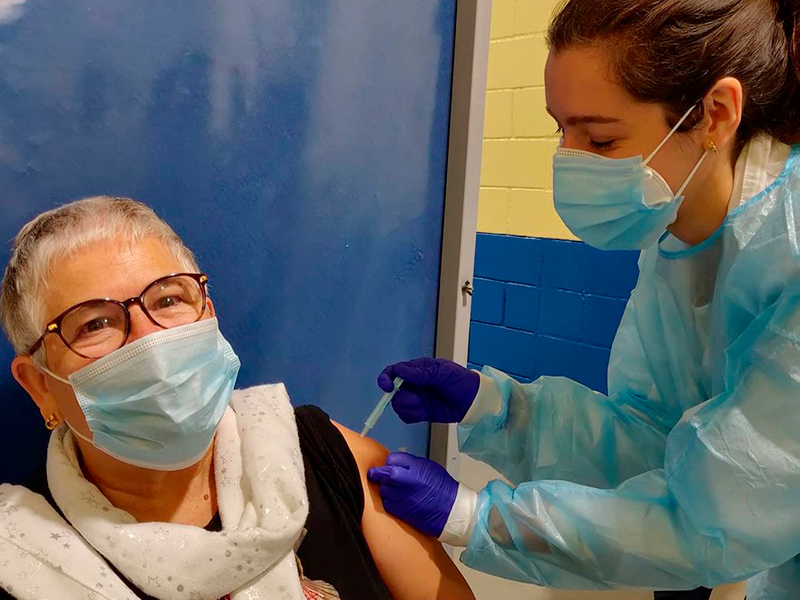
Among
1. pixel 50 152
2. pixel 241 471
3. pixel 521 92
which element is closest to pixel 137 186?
pixel 50 152

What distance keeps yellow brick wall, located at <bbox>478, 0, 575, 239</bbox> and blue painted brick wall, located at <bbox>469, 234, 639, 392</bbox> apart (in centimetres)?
9

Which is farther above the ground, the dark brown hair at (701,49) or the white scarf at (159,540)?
the dark brown hair at (701,49)

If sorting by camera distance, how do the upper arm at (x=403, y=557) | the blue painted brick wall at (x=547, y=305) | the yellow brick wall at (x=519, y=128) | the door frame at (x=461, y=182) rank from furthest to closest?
the yellow brick wall at (x=519, y=128)
the blue painted brick wall at (x=547, y=305)
the door frame at (x=461, y=182)
the upper arm at (x=403, y=557)

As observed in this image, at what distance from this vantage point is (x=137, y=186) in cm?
116

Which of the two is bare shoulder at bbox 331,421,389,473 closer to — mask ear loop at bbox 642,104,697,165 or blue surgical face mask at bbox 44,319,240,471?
blue surgical face mask at bbox 44,319,240,471

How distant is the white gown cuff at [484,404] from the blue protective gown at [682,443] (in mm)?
11

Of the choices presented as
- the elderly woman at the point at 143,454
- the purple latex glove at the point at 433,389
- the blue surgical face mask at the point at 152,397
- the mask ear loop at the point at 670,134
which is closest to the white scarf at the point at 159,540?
the elderly woman at the point at 143,454

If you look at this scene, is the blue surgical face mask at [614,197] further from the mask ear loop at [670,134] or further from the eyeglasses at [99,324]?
the eyeglasses at [99,324]

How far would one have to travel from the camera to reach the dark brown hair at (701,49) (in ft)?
3.28

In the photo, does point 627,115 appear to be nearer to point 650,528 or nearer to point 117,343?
point 650,528

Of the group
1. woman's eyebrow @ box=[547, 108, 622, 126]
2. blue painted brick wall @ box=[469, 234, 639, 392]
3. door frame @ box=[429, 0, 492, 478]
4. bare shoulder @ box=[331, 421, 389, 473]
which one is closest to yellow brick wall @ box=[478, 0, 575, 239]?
blue painted brick wall @ box=[469, 234, 639, 392]

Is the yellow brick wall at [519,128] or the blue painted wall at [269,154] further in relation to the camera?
the yellow brick wall at [519,128]

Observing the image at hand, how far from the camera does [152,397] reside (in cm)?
94

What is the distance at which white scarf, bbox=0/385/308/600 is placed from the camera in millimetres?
932
